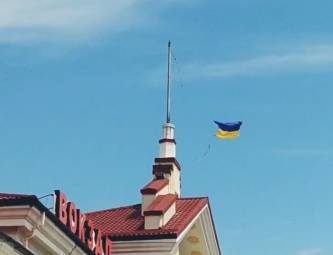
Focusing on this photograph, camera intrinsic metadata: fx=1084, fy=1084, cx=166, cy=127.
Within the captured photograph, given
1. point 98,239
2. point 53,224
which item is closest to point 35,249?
point 53,224

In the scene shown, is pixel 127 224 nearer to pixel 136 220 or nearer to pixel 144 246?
pixel 136 220

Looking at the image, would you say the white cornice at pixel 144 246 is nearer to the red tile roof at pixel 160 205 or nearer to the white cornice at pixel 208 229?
the red tile roof at pixel 160 205

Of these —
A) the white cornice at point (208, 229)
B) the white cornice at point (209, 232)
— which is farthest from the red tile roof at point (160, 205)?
the white cornice at point (209, 232)

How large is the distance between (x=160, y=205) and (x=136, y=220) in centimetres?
86

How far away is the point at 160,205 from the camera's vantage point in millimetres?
31406

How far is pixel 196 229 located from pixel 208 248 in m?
1.01

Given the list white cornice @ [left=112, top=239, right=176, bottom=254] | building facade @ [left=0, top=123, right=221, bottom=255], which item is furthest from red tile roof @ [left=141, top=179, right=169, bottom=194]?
white cornice @ [left=112, top=239, right=176, bottom=254]

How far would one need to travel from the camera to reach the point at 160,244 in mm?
29766

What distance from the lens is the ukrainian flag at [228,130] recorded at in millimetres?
35969

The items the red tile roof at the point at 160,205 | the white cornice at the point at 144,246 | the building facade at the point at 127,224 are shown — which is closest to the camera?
the building facade at the point at 127,224

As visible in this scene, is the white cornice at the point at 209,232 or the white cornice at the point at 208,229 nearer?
the white cornice at the point at 208,229

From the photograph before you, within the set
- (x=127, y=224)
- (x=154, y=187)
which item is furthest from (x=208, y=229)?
(x=127, y=224)

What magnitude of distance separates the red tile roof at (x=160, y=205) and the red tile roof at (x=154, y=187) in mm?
256

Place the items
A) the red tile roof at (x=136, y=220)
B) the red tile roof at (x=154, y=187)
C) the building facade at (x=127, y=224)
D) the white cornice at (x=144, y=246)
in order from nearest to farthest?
the building facade at (x=127, y=224) → the white cornice at (x=144, y=246) → the red tile roof at (x=136, y=220) → the red tile roof at (x=154, y=187)
